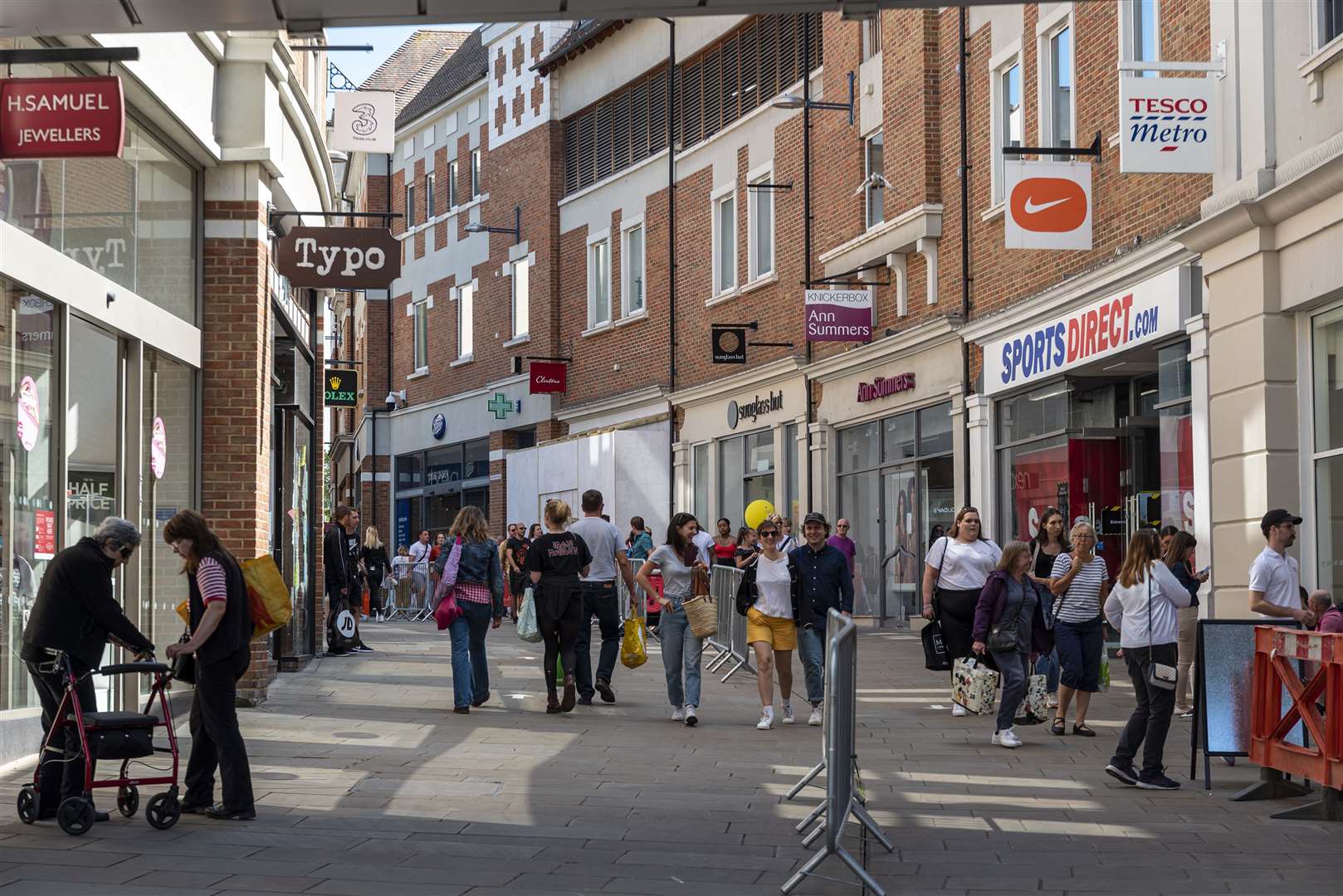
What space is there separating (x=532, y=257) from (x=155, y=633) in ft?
91.8

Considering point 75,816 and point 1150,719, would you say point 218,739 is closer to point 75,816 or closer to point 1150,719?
point 75,816

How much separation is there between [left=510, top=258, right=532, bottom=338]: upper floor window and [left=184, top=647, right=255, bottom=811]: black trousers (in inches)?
1271

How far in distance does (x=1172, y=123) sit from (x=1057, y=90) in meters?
5.61

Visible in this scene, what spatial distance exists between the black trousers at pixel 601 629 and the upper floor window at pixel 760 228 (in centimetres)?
1574

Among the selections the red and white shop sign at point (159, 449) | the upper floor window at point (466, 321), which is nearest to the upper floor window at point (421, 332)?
the upper floor window at point (466, 321)

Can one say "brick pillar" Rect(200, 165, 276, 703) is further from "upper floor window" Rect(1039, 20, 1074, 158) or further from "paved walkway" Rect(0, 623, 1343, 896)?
"upper floor window" Rect(1039, 20, 1074, 158)

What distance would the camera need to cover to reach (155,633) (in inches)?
571

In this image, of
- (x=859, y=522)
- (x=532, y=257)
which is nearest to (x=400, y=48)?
(x=532, y=257)

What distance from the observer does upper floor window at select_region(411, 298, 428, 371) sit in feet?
159

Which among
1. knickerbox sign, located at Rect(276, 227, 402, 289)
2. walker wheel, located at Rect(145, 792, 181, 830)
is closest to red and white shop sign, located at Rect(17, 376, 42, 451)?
walker wheel, located at Rect(145, 792, 181, 830)

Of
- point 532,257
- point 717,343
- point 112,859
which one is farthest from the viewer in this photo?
point 532,257

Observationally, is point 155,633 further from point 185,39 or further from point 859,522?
point 859,522

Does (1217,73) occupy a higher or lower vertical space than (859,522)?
higher

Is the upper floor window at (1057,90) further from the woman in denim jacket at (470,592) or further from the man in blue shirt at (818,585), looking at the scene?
the woman in denim jacket at (470,592)
